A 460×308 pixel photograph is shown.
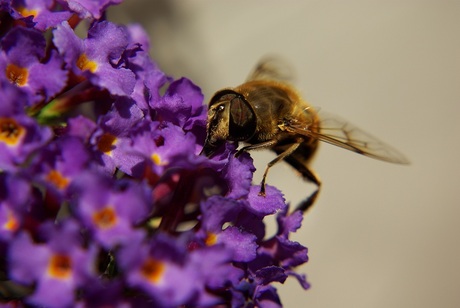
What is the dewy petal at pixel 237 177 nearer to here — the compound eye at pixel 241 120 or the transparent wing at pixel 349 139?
the compound eye at pixel 241 120

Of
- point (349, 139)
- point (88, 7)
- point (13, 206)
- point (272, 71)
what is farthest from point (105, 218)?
point (272, 71)

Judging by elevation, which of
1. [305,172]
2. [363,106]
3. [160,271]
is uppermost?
[160,271]

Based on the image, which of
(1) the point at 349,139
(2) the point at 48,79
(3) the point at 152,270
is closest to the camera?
(3) the point at 152,270

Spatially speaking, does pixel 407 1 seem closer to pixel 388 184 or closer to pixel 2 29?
pixel 388 184

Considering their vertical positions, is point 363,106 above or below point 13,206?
below

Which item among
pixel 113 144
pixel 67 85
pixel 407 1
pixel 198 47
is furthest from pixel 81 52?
pixel 407 1

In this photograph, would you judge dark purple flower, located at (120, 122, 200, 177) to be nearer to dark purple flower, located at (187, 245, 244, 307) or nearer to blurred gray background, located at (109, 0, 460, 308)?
dark purple flower, located at (187, 245, 244, 307)

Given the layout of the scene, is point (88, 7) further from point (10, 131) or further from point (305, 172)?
point (305, 172)

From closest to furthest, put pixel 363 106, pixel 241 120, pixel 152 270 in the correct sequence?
pixel 152 270 → pixel 241 120 → pixel 363 106
